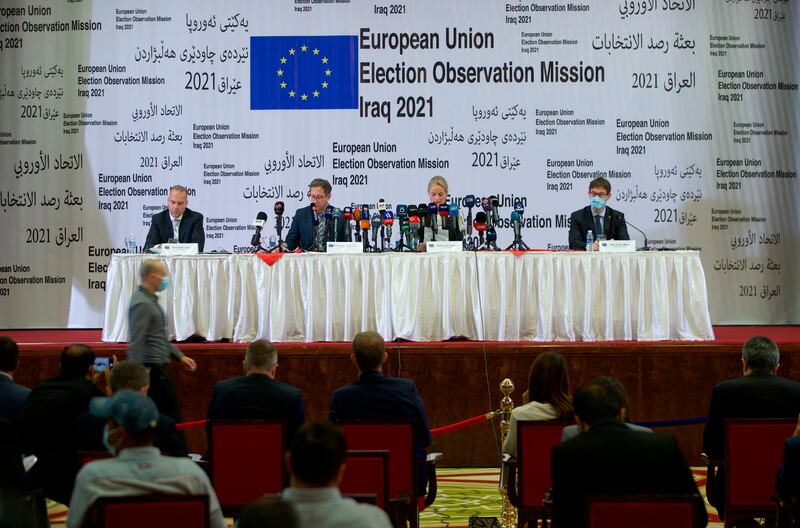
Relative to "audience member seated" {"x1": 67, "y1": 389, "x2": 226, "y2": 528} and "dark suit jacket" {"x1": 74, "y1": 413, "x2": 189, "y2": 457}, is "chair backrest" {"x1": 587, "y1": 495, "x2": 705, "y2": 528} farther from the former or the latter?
"dark suit jacket" {"x1": 74, "y1": 413, "x2": 189, "y2": 457}

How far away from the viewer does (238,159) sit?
31.8 feet

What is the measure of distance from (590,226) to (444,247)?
1.48m

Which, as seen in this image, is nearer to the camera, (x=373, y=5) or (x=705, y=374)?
(x=705, y=374)

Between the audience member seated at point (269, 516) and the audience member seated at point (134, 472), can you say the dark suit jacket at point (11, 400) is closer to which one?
the audience member seated at point (134, 472)

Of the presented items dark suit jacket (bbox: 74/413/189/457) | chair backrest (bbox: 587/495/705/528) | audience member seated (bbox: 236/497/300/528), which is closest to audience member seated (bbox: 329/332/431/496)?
dark suit jacket (bbox: 74/413/189/457)

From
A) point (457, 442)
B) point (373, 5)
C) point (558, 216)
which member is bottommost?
point (457, 442)

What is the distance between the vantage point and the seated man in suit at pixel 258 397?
421cm

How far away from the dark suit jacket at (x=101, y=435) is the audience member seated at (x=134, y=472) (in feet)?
3.41

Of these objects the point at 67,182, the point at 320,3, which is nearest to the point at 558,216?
the point at 320,3

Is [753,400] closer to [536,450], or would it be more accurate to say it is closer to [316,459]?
[536,450]

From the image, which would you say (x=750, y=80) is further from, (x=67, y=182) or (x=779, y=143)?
(x=67, y=182)

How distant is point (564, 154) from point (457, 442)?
3.77 meters

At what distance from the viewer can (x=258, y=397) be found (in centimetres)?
423

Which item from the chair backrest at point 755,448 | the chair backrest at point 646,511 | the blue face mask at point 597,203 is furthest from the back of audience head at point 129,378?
the blue face mask at point 597,203
